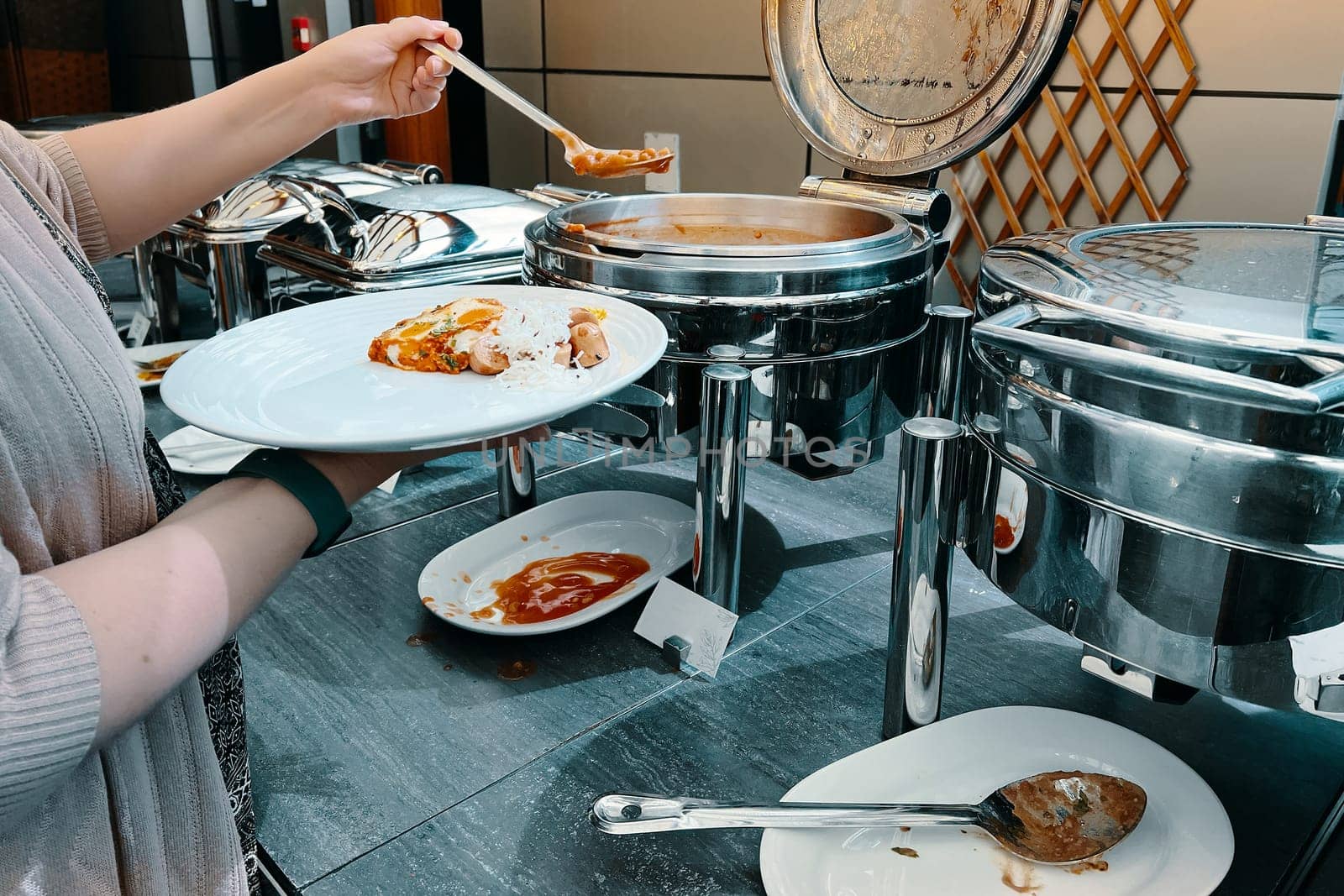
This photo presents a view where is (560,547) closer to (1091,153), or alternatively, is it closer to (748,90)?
(1091,153)

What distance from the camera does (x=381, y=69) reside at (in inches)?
31.5

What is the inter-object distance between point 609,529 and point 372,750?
348 millimetres

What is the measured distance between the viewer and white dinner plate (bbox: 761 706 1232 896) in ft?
1.72

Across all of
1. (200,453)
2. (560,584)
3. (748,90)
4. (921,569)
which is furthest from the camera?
(748,90)

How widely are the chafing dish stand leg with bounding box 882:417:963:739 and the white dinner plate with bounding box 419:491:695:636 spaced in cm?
26

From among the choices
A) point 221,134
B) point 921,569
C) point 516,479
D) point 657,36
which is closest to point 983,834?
point 921,569

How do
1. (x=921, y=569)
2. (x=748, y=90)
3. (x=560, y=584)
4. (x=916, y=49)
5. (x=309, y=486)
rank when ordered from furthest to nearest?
A: (x=748, y=90), (x=916, y=49), (x=560, y=584), (x=921, y=569), (x=309, y=486)

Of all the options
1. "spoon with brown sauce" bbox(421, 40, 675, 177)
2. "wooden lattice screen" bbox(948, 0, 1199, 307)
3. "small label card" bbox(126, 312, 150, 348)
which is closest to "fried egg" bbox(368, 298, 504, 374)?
"spoon with brown sauce" bbox(421, 40, 675, 177)

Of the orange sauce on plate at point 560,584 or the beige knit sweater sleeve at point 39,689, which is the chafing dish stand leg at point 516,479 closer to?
the orange sauce on plate at point 560,584

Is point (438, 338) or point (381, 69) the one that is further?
point (381, 69)

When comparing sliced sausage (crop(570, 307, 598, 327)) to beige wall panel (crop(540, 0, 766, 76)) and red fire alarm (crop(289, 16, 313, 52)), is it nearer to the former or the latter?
beige wall panel (crop(540, 0, 766, 76))

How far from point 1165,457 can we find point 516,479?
27.5 inches

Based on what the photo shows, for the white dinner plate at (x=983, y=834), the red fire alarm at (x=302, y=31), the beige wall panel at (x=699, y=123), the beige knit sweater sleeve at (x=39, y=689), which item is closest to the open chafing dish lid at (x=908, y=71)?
the white dinner plate at (x=983, y=834)

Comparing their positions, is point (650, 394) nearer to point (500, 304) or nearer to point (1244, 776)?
point (500, 304)
